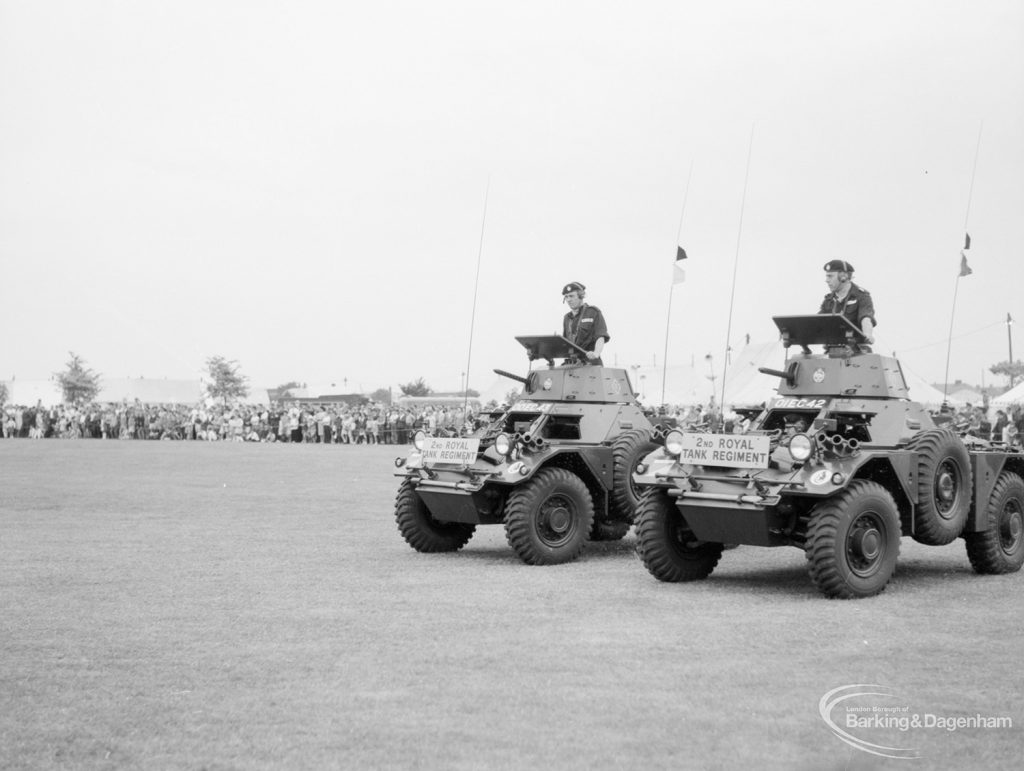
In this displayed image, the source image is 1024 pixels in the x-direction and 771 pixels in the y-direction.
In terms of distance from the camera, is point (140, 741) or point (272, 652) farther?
point (272, 652)

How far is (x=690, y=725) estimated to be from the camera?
21.8 feet

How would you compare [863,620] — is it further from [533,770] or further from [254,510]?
[254,510]

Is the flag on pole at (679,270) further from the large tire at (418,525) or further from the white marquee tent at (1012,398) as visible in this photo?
the white marquee tent at (1012,398)

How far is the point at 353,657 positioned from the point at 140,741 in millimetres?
2128

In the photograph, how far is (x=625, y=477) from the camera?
47.8 ft

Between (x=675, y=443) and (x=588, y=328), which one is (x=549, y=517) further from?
(x=588, y=328)

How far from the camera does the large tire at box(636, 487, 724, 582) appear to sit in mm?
11906

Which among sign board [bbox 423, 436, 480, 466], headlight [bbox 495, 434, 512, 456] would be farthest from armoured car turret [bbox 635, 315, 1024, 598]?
sign board [bbox 423, 436, 480, 466]

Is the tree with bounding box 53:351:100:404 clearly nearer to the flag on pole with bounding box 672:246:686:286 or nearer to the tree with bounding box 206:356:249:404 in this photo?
the tree with bounding box 206:356:249:404

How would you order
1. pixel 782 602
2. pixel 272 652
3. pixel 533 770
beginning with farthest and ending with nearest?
pixel 782 602 < pixel 272 652 < pixel 533 770

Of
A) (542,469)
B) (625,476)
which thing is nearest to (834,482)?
(542,469)

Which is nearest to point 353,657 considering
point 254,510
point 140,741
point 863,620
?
point 140,741

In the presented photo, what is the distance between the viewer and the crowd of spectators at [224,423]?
53.8 m

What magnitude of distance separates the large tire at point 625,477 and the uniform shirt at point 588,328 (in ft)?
4.50
